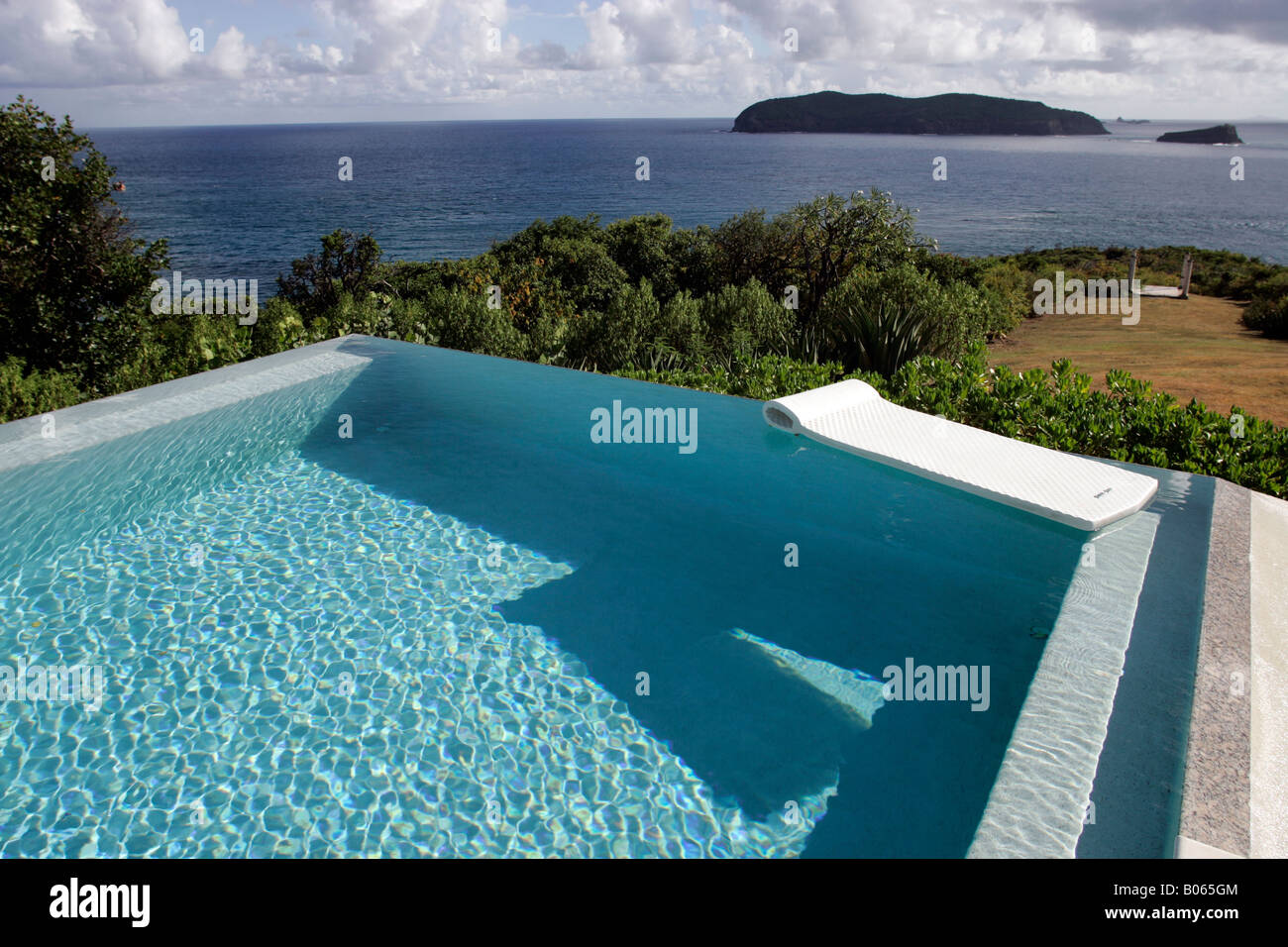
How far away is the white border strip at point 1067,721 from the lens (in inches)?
89.7

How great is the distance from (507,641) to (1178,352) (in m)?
11.0

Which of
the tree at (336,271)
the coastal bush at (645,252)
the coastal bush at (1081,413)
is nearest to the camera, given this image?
the coastal bush at (1081,413)

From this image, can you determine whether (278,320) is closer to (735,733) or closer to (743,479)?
(743,479)

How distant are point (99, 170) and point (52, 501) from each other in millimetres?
3992

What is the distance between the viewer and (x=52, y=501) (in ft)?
16.7

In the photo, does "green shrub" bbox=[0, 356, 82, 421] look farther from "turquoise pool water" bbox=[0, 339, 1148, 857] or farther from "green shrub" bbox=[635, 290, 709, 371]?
"green shrub" bbox=[635, 290, 709, 371]

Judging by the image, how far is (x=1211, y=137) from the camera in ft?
436

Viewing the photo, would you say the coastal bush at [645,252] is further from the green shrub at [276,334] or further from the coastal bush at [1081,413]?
the coastal bush at [1081,413]

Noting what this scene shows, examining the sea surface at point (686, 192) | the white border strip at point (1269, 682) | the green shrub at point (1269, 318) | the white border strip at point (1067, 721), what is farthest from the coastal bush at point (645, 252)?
the white border strip at point (1067, 721)

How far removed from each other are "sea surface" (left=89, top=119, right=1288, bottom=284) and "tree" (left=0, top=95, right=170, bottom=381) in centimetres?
3291

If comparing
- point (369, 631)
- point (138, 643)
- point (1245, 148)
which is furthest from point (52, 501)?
point (1245, 148)

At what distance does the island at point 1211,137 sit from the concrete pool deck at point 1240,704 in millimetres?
155923

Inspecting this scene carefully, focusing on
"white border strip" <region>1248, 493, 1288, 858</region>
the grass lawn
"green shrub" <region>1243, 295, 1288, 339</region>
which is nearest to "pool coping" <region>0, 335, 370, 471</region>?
"white border strip" <region>1248, 493, 1288, 858</region>

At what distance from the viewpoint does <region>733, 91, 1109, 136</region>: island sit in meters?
132
